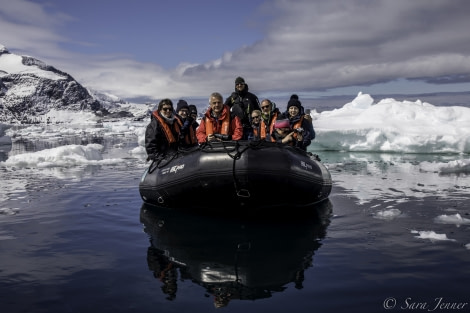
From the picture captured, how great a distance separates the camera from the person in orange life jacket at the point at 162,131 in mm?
7402

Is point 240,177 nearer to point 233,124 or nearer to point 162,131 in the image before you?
point 233,124

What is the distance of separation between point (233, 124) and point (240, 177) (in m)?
1.80

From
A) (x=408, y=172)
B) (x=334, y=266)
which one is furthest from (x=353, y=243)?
(x=408, y=172)

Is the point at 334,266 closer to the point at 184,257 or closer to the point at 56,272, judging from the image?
the point at 184,257

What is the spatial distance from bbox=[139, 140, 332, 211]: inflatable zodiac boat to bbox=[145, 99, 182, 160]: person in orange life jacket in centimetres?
97

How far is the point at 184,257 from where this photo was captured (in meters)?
4.52

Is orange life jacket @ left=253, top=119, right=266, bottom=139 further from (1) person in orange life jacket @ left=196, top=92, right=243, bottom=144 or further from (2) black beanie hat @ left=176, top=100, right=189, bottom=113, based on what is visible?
(2) black beanie hat @ left=176, top=100, right=189, bottom=113

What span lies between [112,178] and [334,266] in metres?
9.48

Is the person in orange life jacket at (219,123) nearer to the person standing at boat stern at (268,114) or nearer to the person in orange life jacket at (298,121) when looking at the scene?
the person standing at boat stern at (268,114)

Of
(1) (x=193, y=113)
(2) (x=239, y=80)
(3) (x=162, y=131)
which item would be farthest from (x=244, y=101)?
(3) (x=162, y=131)

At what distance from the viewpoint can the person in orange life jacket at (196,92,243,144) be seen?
6.85 metres

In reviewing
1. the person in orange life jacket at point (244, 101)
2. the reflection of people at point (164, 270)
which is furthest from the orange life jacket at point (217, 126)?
the reflection of people at point (164, 270)

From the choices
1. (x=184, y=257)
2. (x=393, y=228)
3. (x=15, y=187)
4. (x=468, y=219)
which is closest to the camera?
(x=184, y=257)

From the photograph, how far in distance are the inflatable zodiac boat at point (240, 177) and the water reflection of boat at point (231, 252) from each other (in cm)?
34
